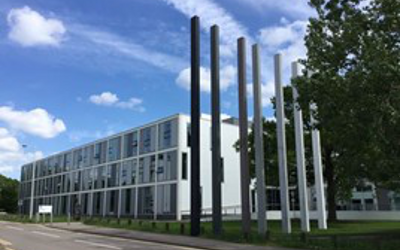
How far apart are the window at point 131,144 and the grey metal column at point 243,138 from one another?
3441 cm

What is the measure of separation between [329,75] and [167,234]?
12.4 m

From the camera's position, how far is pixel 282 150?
78.9 feet

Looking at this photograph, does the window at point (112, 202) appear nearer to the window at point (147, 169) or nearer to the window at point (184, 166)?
the window at point (147, 169)

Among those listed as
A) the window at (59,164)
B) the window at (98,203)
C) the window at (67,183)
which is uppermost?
the window at (59,164)

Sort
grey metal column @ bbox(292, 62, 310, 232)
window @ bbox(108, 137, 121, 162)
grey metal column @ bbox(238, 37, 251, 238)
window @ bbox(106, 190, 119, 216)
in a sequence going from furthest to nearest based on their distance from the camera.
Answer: window @ bbox(108, 137, 121, 162) → window @ bbox(106, 190, 119, 216) → grey metal column @ bbox(292, 62, 310, 232) → grey metal column @ bbox(238, 37, 251, 238)

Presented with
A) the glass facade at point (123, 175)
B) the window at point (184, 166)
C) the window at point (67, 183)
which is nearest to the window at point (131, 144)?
the glass facade at point (123, 175)

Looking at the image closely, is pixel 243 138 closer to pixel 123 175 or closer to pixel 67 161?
pixel 123 175

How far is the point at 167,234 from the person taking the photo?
24188 millimetres

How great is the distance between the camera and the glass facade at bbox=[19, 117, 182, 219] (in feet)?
167

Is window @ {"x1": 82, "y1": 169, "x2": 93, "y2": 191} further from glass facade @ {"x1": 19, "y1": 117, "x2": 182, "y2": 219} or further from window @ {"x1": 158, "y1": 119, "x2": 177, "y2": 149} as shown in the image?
window @ {"x1": 158, "y1": 119, "x2": 177, "y2": 149}

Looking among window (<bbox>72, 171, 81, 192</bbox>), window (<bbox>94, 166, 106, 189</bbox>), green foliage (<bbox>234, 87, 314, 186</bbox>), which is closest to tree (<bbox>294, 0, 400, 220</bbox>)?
green foliage (<bbox>234, 87, 314, 186</bbox>)

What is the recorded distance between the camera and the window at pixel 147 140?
54.4 metres

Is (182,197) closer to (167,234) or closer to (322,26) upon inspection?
(167,234)

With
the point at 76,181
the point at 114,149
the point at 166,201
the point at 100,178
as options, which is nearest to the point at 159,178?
the point at 166,201
